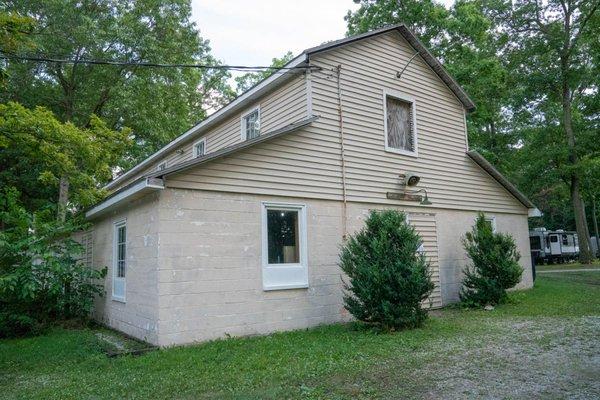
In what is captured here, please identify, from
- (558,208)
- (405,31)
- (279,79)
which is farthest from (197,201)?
(558,208)

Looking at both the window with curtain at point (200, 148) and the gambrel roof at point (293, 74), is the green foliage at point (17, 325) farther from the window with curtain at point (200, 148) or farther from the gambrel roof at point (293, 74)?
the window with curtain at point (200, 148)

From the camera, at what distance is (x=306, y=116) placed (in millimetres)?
9531

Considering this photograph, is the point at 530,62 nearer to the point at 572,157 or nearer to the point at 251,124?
the point at 572,157

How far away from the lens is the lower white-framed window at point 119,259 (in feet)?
30.3

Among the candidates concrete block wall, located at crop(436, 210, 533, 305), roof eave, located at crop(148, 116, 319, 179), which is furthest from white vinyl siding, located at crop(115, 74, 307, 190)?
concrete block wall, located at crop(436, 210, 533, 305)

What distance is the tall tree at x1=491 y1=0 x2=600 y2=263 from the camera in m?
25.2

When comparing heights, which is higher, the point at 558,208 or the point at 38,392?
the point at 558,208

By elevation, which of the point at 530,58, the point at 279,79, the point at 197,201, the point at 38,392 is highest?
the point at 530,58

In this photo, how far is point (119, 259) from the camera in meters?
9.66

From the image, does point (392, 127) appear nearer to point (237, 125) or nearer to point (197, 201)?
point (237, 125)

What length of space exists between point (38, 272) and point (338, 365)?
612 centimetres

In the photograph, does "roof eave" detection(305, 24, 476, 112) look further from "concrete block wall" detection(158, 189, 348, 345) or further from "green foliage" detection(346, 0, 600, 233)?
"green foliage" detection(346, 0, 600, 233)

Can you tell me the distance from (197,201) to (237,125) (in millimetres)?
4795

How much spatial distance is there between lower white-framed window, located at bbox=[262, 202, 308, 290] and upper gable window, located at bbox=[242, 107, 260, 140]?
3153 millimetres
